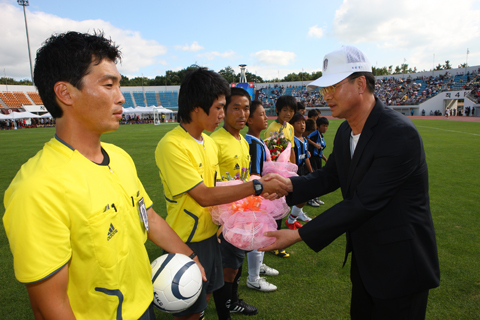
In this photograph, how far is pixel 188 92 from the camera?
250cm

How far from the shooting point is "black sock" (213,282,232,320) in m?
2.92

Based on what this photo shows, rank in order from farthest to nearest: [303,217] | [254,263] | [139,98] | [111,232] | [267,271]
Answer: [139,98] < [303,217] < [267,271] < [254,263] < [111,232]

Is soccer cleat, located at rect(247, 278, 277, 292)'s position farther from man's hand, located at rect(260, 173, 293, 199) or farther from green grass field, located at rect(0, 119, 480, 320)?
man's hand, located at rect(260, 173, 293, 199)

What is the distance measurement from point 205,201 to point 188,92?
1012 mm

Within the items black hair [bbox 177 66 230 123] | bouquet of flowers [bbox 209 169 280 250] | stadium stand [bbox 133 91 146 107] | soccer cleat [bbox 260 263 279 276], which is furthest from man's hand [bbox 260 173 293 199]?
stadium stand [bbox 133 91 146 107]

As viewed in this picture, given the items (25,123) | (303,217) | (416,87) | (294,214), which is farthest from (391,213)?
(416,87)

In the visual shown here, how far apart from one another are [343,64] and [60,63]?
75.0 inches

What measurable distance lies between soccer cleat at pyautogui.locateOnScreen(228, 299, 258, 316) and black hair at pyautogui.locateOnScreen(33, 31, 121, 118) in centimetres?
290

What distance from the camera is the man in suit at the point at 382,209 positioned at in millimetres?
1878

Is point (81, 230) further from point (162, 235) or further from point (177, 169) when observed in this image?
point (177, 169)

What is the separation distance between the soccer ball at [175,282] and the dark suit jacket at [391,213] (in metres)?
1.04

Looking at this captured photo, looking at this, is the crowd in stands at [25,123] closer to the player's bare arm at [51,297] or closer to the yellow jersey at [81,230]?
the yellow jersey at [81,230]

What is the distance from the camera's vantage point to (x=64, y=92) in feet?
4.54

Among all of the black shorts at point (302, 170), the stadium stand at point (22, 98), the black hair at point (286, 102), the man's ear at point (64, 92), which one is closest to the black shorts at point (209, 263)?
the man's ear at point (64, 92)
